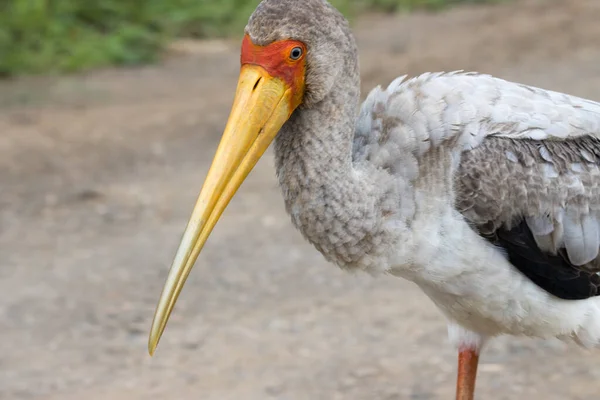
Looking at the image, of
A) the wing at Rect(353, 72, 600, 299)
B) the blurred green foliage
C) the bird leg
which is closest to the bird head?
the wing at Rect(353, 72, 600, 299)

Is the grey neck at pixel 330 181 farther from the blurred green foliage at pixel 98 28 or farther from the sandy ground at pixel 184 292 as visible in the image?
the blurred green foliage at pixel 98 28

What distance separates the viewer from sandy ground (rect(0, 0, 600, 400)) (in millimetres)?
5020

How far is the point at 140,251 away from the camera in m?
6.89

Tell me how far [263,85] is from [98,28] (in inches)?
381

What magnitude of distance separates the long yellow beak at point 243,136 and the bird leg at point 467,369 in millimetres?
1371

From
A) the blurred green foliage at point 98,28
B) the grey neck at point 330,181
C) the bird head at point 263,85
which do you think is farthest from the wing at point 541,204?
the blurred green foliage at point 98,28

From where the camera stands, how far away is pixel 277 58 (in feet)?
11.0

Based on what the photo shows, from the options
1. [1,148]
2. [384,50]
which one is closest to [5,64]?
[1,148]

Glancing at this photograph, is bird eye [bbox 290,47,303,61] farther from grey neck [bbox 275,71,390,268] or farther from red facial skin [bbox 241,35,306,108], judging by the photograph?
grey neck [bbox 275,71,390,268]

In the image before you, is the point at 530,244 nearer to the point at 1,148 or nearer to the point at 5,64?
the point at 1,148

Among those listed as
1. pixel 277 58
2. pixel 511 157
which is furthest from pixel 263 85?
pixel 511 157

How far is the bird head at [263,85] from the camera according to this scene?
3328 millimetres

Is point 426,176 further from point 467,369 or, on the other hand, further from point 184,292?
point 184,292

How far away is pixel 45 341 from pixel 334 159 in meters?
2.71
